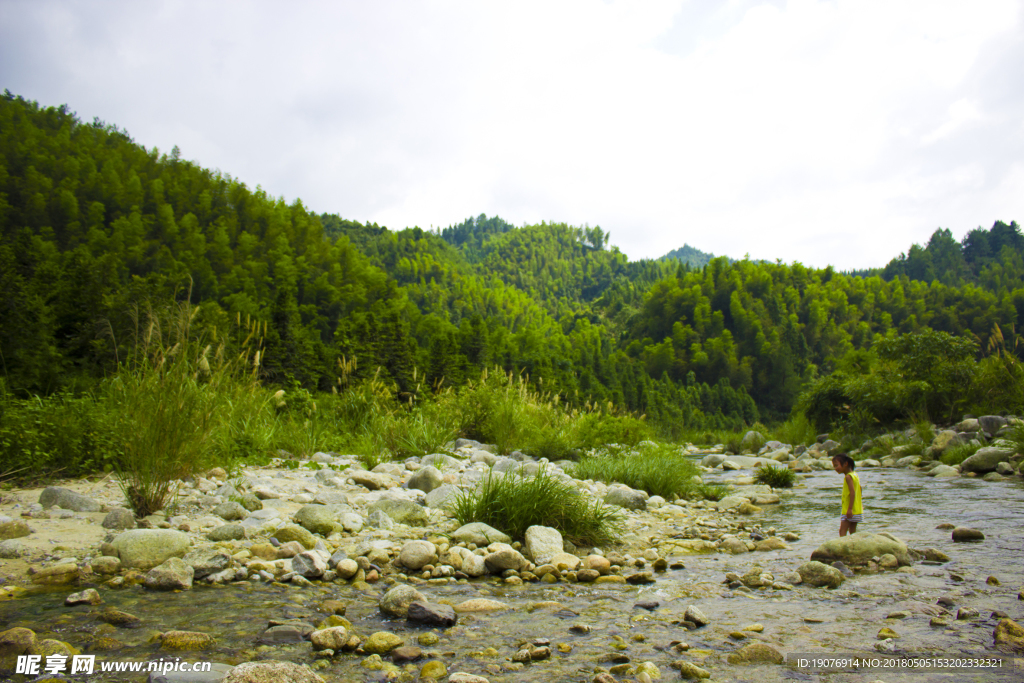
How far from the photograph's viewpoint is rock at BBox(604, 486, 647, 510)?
266 inches

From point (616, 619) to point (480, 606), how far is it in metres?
0.81

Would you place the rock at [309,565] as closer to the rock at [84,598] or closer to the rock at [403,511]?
the rock at [84,598]

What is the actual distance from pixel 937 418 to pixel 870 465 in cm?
685

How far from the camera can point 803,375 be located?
8638cm

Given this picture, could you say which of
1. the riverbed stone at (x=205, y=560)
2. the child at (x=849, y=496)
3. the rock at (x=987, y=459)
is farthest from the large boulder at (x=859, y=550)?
the rock at (x=987, y=459)

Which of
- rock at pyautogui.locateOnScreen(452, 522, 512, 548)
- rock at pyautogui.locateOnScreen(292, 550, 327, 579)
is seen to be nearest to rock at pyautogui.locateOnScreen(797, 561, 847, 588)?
rock at pyautogui.locateOnScreen(452, 522, 512, 548)

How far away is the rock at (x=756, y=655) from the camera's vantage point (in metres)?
2.46

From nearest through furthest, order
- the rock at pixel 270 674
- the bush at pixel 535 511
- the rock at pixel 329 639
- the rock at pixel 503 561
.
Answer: the rock at pixel 270 674, the rock at pixel 329 639, the rock at pixel 503 561, the bush at pixel 535 511

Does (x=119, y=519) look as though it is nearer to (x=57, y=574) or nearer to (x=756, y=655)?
(x=57, y=574)

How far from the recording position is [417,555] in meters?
3.95

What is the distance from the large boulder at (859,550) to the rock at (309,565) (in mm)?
3855

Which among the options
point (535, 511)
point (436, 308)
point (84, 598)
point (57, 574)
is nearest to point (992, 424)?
point (535, 511)

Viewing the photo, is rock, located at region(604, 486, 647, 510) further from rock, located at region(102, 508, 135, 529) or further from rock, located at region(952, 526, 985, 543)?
rock, located at region(102, 508, 135, 529)

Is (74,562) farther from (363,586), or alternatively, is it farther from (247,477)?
(247,477)
